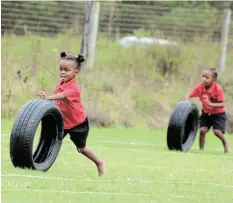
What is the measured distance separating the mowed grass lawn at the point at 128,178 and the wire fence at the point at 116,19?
7817mm

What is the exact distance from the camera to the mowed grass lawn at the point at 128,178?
7738mm

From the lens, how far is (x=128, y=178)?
9289 millimetres

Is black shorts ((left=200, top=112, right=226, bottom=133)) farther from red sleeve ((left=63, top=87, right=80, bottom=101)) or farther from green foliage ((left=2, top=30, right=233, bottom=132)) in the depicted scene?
red sleeve ((left=63, top=87, right=80, bottom=101))

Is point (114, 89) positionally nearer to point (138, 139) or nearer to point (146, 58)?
point (146, 58)

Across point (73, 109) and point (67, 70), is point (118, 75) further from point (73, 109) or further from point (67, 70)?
point (73, 109)

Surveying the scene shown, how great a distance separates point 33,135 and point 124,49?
14.0m

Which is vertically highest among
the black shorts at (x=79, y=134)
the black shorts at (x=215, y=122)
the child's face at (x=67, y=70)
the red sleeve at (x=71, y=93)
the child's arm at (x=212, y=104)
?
the child's face at (x=67, y=70)

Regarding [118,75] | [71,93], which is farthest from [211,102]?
[118,75]

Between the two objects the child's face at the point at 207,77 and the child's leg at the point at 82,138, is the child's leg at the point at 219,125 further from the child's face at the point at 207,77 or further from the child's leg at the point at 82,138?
the child's leg at the point at 82,138

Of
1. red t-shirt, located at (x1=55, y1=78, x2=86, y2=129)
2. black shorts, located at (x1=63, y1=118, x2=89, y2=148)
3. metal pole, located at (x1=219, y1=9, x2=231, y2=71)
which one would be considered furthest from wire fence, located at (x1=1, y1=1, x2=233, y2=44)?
→ black shorts, located at (x1=63, y1=118, x2=89, y2=148)

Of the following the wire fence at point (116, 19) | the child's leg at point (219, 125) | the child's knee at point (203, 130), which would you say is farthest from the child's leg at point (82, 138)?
the wire fence at point (116, 19)

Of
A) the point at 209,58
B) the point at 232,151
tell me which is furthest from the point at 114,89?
the point at 232,151

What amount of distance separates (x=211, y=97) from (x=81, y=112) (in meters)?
5.10

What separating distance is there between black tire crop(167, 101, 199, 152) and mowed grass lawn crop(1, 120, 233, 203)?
0.21 metres
